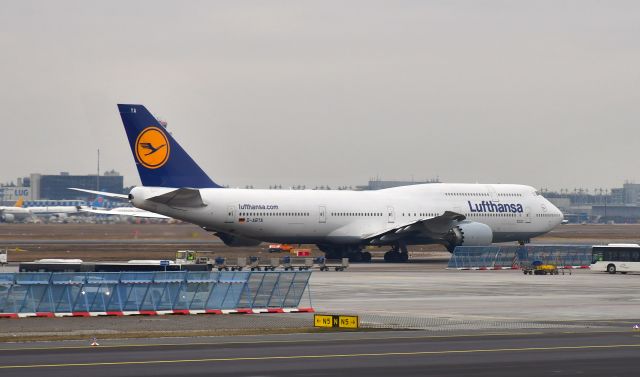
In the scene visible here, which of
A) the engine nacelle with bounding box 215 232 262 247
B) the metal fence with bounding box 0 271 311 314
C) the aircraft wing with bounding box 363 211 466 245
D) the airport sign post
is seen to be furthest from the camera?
the aircraft wing with bounding box 363 211 466 245

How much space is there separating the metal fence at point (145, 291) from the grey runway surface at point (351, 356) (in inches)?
396

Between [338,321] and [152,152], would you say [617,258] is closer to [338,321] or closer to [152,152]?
[152,152]

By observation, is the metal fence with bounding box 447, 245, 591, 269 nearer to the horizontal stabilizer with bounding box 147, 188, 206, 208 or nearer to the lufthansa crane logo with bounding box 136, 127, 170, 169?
the horizontal stabilizer with bounding box 147, 188, 206, 208

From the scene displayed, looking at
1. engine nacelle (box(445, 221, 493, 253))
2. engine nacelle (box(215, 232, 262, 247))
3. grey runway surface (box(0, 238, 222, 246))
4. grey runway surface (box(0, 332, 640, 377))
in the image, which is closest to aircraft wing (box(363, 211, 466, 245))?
engine nacelle (box(445, 221, 493, 253))

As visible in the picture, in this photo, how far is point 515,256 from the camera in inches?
3472

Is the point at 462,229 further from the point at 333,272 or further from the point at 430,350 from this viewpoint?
the point at 430,350

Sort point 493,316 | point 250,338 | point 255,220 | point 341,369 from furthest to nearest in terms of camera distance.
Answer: point 255,220 < point 493,316 < point 250,338 < point 341,369

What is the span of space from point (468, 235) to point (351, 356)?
2411 inches

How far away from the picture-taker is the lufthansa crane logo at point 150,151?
8200 centimetres

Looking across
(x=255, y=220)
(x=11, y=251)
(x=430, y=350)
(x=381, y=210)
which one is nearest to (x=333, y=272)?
(x=255, y=220)

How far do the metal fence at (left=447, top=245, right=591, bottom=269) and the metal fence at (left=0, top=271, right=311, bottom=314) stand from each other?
39.4 m

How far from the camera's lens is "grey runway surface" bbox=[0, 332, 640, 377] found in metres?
26.8

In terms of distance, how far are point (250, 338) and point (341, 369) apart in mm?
8774

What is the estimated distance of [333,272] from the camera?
76875 mm
